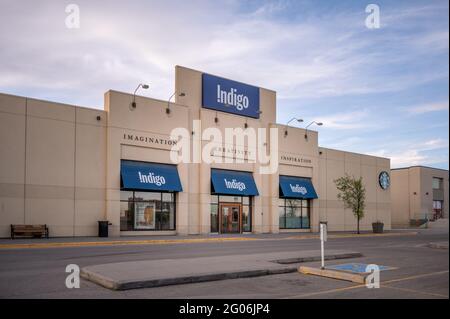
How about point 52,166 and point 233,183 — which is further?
point 233,183

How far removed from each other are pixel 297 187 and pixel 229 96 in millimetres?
10165

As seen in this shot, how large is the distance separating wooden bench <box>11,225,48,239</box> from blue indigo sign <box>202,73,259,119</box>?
47.9ft

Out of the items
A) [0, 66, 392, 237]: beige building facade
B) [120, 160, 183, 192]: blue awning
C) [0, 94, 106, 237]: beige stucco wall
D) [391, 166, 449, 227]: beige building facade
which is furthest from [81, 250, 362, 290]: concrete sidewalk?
[391, 166, 449, 227]: beige building facade

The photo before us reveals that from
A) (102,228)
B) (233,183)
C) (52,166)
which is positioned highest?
(52,166)

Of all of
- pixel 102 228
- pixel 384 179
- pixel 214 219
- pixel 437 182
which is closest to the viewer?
pixel 102 228

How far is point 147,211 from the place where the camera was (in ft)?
102

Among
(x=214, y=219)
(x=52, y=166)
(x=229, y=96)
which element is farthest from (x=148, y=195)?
(x=229, y=96)

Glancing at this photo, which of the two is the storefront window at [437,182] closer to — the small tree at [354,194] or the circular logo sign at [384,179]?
the circular logo sign at [384,179]

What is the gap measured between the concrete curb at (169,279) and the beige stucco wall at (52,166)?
1563 centimetres

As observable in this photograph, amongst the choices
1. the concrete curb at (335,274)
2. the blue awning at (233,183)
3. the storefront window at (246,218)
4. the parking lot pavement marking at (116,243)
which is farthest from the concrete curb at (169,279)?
the storefront window at (246,218)

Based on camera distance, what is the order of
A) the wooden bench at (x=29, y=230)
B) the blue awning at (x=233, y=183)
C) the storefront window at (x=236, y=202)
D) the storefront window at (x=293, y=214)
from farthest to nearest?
the storefront window at (x=293, y=214), the storefront window at (x=236, y=202), the blue awning at (x=233, y=183), the wooden bench at (x=29, y=230)

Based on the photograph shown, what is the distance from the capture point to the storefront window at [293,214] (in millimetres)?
39631

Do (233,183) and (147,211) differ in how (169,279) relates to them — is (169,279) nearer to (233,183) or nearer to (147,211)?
(147,211)
